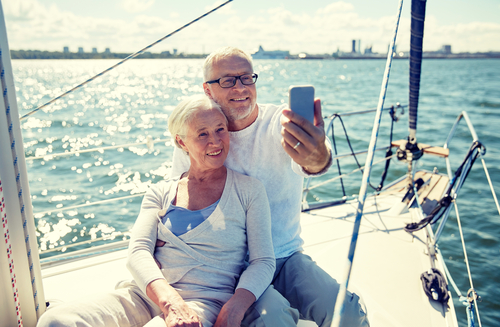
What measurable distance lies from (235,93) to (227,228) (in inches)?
18.9

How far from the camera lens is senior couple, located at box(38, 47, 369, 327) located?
3.50 ft

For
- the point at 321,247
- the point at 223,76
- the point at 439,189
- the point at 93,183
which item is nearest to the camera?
the point at 223,76

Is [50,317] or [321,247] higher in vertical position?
[50,317]

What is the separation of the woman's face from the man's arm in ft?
0.88

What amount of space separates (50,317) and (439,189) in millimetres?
2625

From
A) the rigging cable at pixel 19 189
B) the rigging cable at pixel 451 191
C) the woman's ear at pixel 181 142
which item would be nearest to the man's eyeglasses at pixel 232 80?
the woman's ear at pixel 181 142

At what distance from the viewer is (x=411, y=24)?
1.77 metres

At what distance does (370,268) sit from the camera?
6.08ft

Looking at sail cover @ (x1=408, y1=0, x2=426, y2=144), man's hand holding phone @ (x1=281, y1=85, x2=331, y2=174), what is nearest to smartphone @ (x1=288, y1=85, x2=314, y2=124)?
man's hand holding phone @ (x1=281, y1=85, x2=331, y2=174)

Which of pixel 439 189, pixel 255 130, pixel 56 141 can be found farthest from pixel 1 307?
pixel 56 141

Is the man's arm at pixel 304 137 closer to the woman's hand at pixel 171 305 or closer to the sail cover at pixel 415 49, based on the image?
the woman's hand at pixel 171 305

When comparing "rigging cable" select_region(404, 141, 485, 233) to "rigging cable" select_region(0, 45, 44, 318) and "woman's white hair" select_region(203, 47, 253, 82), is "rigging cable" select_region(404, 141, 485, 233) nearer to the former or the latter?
"woman's white hair" select_region(203, 47, 253, 82)

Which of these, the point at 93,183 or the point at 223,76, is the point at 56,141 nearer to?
the point at 93,183

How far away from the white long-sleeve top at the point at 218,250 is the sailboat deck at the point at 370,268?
A: 0.41 meters
